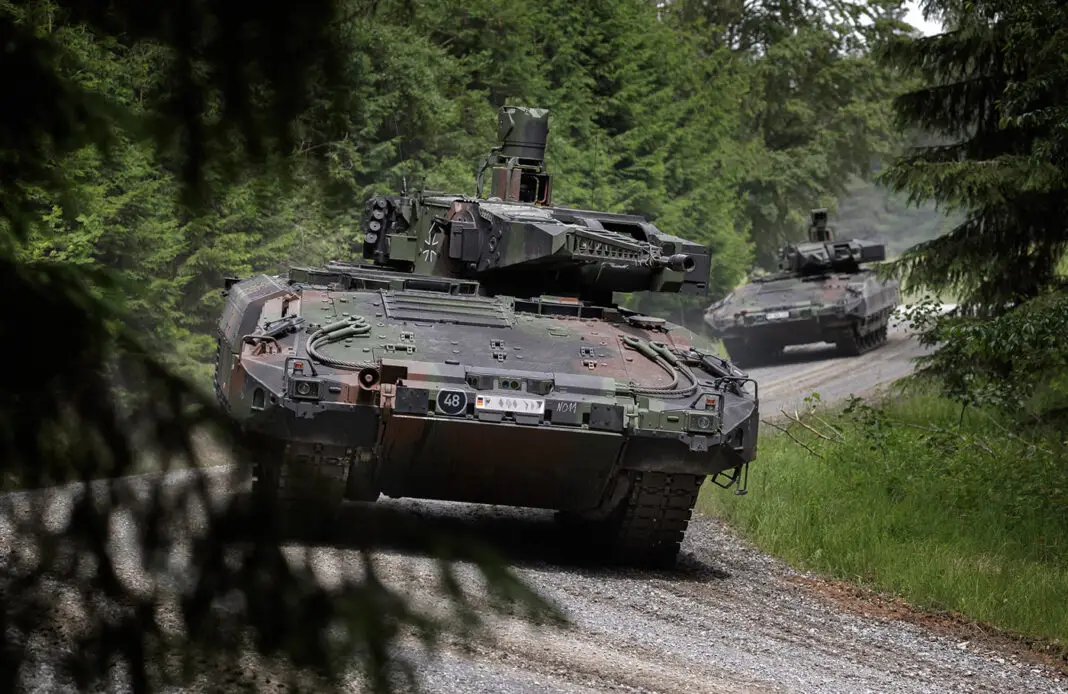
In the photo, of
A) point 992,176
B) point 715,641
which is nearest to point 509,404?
point 715,641

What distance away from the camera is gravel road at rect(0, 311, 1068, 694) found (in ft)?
23.7

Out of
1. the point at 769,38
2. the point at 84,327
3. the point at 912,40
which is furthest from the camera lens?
the point at 769,38

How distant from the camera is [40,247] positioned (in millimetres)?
2062

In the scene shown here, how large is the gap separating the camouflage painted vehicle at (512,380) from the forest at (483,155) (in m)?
0.84

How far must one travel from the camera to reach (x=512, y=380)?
9.51m

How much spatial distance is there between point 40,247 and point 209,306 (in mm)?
2184

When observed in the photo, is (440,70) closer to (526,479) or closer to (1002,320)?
(526,479)

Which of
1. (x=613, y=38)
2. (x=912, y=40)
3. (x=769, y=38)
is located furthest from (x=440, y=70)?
(x=769, y=38)

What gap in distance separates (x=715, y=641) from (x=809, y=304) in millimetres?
18201

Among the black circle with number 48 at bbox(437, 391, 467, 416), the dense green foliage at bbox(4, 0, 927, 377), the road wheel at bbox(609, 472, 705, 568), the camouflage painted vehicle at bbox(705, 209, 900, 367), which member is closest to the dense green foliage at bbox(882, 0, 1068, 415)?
the road wheel at bbox(609, 472, 705, 568)

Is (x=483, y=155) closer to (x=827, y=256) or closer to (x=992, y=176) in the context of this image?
(x=992, y=176)

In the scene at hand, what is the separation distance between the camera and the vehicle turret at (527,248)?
11.5 metres

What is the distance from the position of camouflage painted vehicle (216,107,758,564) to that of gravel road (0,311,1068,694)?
55 cm

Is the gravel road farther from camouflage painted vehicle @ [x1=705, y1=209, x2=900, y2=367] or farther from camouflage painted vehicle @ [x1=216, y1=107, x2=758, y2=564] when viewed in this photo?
camouflage painted vehicle @ [x1=705, y1=209, x2=900, y2=367]
